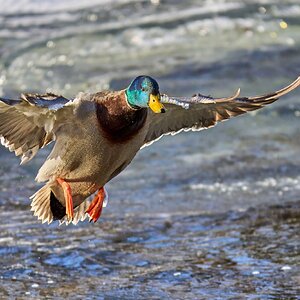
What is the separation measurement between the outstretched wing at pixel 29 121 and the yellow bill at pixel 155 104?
550 mm

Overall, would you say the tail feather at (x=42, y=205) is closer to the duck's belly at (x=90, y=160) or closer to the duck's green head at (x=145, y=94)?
the duck's belly at (x=90, y=160)

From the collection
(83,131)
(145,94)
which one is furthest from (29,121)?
(145,94)

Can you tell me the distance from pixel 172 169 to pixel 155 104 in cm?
419

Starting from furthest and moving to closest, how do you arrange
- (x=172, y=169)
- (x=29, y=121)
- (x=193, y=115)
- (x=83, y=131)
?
(x=172, y=169), (x=193, y=115), (x=29, y=121), (x=83, y=131)

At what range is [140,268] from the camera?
22.2 ft

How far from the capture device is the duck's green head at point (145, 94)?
5.46 m

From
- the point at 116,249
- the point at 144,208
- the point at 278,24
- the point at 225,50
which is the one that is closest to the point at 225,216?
the point at 144,208

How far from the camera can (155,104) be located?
17.9 feet

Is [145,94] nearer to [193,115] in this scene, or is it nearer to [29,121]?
[29,121]

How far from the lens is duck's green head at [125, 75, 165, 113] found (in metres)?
5.46

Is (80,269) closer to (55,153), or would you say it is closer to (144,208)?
(55,153)

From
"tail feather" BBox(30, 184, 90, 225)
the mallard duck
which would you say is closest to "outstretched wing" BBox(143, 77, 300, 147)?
the mallard duck

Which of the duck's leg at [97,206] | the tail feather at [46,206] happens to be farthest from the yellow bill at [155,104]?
the tail feather at [46,206]

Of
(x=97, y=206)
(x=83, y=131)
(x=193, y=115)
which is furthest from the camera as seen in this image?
(x=193, y=115)
